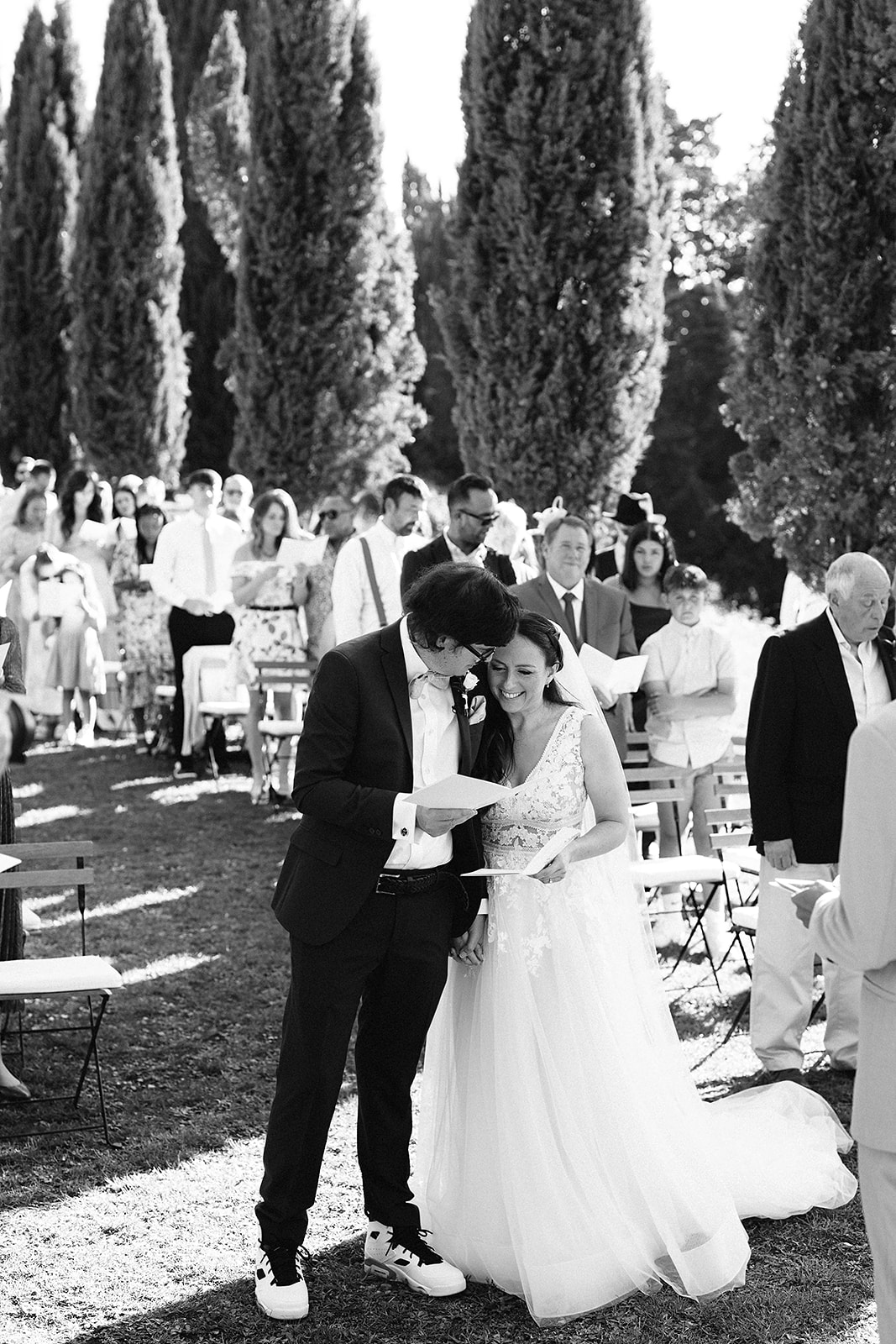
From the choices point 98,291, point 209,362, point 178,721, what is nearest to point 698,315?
point 209,362

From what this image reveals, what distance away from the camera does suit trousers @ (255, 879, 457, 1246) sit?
12.5 ft

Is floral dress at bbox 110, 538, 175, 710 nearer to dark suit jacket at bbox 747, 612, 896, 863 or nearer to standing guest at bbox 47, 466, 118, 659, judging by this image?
standing guest at bbox 47, 466, 118, 659

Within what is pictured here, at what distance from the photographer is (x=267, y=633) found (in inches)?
433

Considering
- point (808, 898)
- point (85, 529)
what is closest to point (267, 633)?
point (85, 529)

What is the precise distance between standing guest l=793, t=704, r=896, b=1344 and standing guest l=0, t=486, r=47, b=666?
35.3ft

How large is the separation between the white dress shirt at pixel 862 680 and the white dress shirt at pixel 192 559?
690cm

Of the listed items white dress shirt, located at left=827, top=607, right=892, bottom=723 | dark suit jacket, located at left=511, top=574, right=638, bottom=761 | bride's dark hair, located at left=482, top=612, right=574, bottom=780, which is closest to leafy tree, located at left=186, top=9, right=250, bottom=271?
dark suit jacket, located at left=511, top=574, right=638, bottom=761

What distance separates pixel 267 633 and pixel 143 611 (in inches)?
106

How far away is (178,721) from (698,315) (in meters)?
24.6

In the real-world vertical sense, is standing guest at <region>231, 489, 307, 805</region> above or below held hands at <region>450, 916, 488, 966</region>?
above

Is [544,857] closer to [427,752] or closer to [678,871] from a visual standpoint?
Answer: [427,752]

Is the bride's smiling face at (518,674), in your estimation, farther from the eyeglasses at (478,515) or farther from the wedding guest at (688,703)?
the wedding guest at (688,703)

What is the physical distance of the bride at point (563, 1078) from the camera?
3963mm

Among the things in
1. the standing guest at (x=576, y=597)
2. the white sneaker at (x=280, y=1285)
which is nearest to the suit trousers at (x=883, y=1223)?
the white sneaker at (x=280, y=1285)
